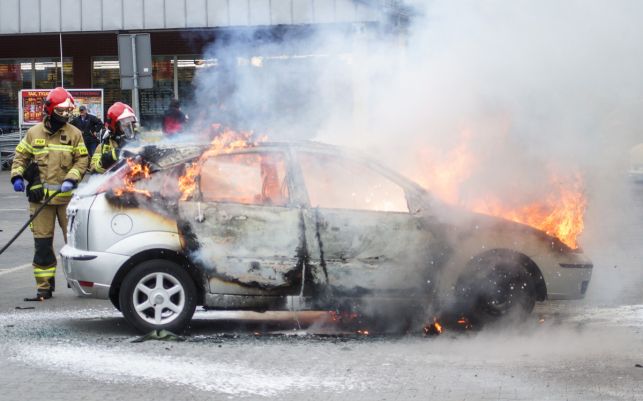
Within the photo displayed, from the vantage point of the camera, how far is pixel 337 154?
27.1 ft

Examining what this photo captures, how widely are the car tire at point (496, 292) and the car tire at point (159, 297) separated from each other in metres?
2.07

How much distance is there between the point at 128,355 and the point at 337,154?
7.28 feet

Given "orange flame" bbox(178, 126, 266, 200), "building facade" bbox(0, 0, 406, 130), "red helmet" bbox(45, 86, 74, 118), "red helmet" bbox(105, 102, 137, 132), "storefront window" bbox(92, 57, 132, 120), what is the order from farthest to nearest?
"storefront window" bbox(92, 57, 132, 120)
"building facade" bbox(0, 0, 406, 130)
"red helmet" bbox(105, 102, 137, 132)
"red helmet" bbox(45, 86, 74, 118)
"orange flame" bbox(178, 126, 266, 200)

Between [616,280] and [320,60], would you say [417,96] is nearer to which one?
[320,60]

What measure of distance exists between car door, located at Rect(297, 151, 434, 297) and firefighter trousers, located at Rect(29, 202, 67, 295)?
3.09 m

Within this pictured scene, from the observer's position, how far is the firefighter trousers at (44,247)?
32.8 feet

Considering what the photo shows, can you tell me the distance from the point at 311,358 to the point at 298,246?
101cm

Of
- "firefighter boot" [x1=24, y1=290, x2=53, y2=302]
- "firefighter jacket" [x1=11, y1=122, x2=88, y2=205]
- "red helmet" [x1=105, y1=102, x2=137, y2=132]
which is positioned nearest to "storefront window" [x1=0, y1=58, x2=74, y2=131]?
"red helmet" [x1=105, y1=102, x2=137, y2=132]

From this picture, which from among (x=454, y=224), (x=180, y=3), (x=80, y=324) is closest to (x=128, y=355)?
(x=80, y=324)

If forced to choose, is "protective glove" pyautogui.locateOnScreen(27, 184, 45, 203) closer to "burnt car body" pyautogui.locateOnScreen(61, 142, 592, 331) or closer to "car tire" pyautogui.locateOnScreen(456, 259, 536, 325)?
"burnt car body" pyautogui.locateOnScreen(61, 142, 592, 331)

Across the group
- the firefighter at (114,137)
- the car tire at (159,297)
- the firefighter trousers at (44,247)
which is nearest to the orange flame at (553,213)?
the car tire at (159,297)

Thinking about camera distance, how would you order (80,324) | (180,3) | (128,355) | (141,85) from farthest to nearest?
(180,3)
(141,85)
(80,324)
(128,355)

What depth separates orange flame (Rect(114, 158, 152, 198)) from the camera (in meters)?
8.20

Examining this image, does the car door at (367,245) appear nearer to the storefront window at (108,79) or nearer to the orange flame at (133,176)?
the orange flame at (133,176)
